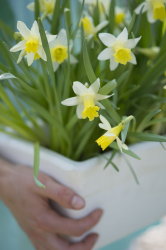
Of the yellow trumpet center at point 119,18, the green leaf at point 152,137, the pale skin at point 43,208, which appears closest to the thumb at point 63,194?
the pale skin at point 43,208

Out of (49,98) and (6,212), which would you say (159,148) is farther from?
(6,212)

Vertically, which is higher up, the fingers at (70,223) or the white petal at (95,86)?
the white petal at (95,86)

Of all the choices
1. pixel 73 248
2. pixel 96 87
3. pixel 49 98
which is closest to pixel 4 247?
pixel 73 248

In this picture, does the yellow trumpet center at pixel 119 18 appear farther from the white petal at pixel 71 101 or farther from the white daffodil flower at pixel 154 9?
the white petal at pixel 71 101

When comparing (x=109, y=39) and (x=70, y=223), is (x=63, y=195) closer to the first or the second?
(x=70, y=223)

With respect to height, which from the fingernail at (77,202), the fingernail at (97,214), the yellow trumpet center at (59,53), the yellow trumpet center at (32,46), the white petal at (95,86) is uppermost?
the yellow trumpet center at (32,46)

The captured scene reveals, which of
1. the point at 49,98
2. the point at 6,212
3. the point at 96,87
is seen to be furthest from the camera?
the point at 6,212

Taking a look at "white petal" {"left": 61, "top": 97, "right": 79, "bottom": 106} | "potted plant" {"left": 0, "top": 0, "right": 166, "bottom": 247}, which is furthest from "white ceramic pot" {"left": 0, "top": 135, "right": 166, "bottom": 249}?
"white petal" {"left": 61, "top": 97, "right": 79, "bottom": 106}
